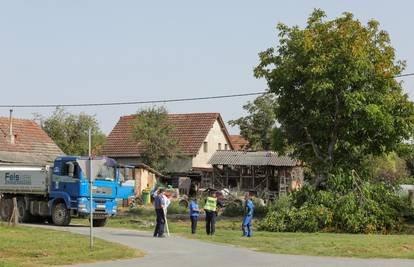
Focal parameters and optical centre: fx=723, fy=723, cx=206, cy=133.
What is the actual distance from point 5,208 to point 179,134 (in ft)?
110

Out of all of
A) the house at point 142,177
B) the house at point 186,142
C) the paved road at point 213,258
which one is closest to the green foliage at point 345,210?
the paved road at point 213,258

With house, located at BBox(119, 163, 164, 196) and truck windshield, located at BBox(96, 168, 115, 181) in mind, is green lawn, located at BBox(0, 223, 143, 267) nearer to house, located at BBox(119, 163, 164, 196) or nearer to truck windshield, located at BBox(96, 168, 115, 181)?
truck windshield, located at BBox(96, 168, 115, 181)

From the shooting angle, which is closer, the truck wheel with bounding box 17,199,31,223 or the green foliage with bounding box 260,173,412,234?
the green foliage with bounding box 260,173,412,234

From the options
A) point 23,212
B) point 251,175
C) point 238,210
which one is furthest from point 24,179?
point 251,175

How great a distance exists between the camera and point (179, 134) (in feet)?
219

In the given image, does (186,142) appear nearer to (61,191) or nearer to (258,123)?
(258,123)

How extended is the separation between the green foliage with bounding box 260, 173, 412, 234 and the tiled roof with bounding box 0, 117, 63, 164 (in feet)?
76.1

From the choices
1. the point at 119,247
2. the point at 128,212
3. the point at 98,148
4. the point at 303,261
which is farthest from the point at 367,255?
the point at 98,148

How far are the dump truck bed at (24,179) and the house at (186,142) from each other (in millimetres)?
28665

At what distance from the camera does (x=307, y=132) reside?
111 feet

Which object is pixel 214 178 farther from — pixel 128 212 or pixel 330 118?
pixel 330 118

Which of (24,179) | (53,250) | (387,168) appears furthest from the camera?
(387,168)

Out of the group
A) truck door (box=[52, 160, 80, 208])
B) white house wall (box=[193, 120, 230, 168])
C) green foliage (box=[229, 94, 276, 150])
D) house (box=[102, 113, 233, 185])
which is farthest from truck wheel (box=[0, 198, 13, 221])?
green foliage (box=[229, 94, 276, 150])

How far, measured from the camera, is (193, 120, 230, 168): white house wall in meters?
65.4
